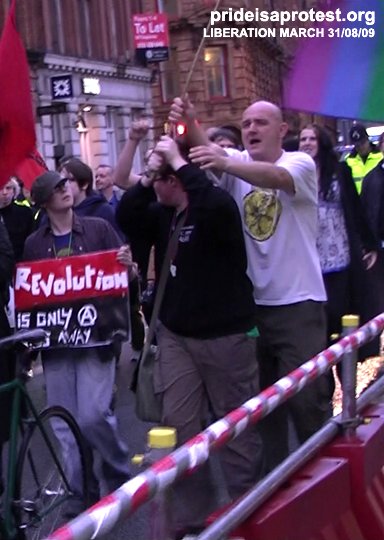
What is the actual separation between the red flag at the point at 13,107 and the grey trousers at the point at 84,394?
0.92m

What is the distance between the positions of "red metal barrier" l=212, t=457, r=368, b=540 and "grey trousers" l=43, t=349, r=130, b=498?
1.86 metres

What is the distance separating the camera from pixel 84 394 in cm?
593

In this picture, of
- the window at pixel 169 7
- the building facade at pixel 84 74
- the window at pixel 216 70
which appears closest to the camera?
the building facade at pixel 84 74

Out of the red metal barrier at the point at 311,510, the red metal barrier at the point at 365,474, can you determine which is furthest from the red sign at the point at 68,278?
the red metal barrier at the point at 311,510

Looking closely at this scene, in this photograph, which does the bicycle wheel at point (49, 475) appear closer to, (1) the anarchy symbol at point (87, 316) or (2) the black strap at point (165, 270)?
(1) the anarchy symbol at point (87, 316)

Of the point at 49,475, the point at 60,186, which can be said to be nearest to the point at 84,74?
the point at 60,186

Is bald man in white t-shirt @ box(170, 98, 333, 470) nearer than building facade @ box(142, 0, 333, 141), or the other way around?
bald man in white t-shirt @ box(170, 98, 333, 470)

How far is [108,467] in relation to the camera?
19.9ft

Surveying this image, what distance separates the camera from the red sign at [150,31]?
32906 millimetres

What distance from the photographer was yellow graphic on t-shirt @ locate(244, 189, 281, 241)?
18.1 ft

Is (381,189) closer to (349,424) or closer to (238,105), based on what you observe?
(349,424)

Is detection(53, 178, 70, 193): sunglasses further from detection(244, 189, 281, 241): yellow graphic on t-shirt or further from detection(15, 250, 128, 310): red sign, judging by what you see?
detection(244, 189, 281, 241): yellow graphic on t-shirt

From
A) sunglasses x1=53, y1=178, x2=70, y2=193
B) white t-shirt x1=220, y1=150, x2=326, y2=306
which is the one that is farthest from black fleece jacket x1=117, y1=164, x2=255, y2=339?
sunglasses x1=53, y1=178, x2=70, y2=193

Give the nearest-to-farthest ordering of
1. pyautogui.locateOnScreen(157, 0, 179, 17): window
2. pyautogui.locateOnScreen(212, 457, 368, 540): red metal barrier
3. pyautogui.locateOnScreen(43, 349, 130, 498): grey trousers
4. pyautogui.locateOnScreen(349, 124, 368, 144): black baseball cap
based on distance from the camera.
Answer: pyautogui.locateOnScreen(212, 457, 368, 540): red metal barrier < pyautogui.locateOnScreen(43, 349, 130, 498): grey trousers < pyautogui.locateOnScreen(349, 124, 368, 144): black baseball cap < pyautogui.locateOnScreen(157, 0, 179, 17): window
